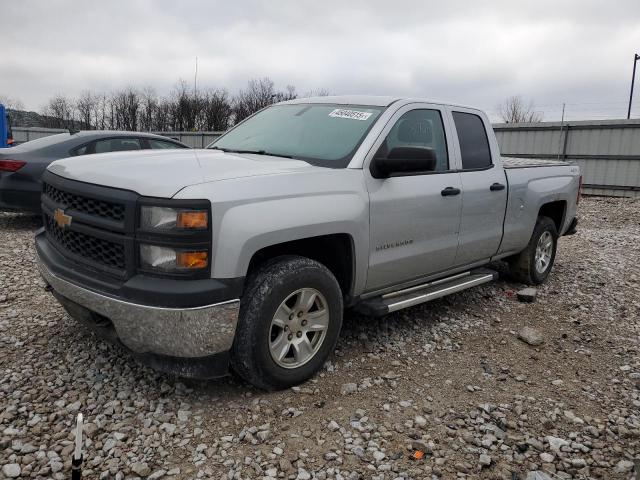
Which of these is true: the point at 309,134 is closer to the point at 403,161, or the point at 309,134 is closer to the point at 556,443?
the point at 403,161

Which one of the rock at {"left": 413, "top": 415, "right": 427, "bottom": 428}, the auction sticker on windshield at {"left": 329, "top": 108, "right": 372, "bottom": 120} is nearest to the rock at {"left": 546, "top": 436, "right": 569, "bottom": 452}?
the rock at {"left": 413, "top": 415, "right": 427, "bottom": 428}

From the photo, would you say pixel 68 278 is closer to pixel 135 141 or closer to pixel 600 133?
pixel 135 141

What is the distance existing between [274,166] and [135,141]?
549 centimetres

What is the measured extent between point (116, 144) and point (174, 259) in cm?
593

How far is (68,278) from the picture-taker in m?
3.12

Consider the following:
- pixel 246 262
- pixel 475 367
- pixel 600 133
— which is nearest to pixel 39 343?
pixel 246 262

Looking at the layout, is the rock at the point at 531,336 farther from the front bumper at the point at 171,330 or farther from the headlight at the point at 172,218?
the headlight at the point at 172,218

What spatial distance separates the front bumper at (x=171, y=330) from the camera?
2746mm

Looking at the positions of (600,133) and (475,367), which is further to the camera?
(600,133)

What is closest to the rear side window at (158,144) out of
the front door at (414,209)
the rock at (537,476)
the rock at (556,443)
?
the front door at (414,209)

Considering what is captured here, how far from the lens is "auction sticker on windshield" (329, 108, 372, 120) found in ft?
13.0

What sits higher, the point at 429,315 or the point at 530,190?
the point at 530,190

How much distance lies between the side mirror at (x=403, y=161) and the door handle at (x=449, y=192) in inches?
22.3

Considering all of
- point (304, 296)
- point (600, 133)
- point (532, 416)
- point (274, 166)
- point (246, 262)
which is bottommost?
point (532, 416)
